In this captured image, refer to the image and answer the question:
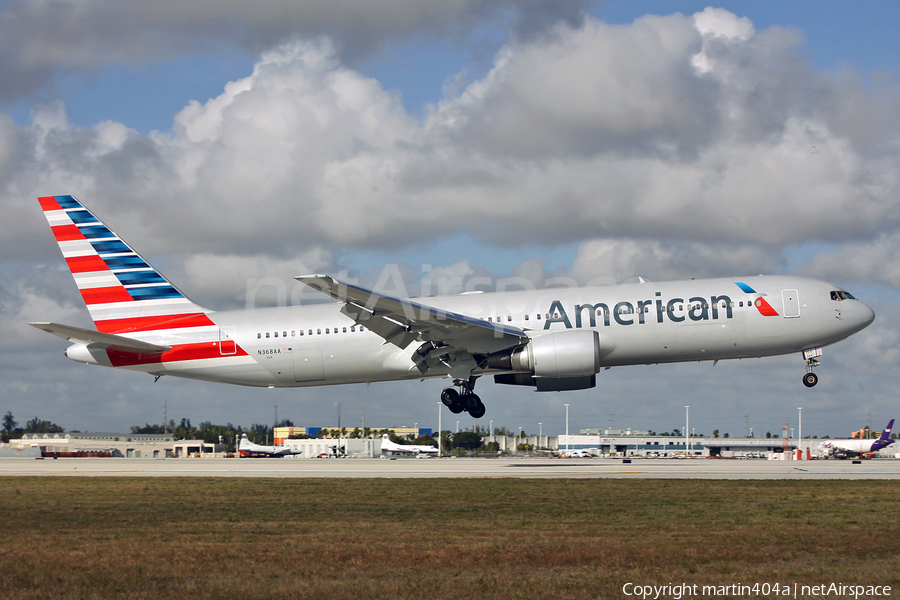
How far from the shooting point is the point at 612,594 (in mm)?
11062

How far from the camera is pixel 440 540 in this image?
15.4 meters

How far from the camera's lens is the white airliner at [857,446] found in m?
86.3

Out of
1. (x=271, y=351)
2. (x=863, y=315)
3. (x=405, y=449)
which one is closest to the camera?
(x=863, y=315)

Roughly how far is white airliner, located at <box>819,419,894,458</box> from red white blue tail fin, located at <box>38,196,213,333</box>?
241ft

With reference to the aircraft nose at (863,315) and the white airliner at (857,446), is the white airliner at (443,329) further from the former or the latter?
the white airliner at (857,446)

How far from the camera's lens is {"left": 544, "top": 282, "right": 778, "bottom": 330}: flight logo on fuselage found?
33.6 metres

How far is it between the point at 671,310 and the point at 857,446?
69017 mm

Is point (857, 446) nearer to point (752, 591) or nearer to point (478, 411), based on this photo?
point (478, 411)

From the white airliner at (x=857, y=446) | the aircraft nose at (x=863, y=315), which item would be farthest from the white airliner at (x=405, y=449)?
the aircraft nose at (x=863, y=315)

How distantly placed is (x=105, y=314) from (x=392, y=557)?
29.2m

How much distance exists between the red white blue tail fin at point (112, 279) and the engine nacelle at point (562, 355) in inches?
607

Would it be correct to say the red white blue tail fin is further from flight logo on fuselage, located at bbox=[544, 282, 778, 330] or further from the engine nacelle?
flight logo on fuselage, located at bbox=[544, 282, 778, 330]

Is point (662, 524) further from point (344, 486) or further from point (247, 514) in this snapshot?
point (344, 486)

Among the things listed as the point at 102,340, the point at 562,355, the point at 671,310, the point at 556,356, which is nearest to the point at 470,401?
the point at 556,356
